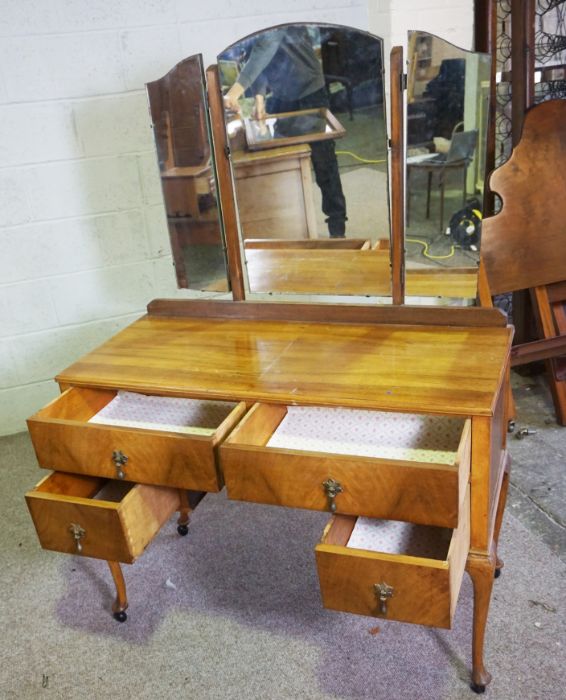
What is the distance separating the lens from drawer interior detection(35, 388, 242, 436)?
56.4 inches

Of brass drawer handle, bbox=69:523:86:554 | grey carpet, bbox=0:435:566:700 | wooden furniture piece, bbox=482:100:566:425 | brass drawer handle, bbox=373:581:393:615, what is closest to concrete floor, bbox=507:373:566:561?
grey carpet, bbox=0:435:566:700

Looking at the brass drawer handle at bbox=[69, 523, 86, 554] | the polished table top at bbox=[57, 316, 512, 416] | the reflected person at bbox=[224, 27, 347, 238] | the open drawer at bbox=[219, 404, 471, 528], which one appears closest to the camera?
the open drawer at bbox=[219, 404, 471, 528]

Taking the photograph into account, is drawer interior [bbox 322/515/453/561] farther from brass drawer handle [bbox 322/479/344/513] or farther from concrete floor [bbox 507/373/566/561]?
concrete floor [bbox 507/373/566/561]

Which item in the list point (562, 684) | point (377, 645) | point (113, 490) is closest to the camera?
point (562, 684)

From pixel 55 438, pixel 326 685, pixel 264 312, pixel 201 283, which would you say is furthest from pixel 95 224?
pixel 326 685

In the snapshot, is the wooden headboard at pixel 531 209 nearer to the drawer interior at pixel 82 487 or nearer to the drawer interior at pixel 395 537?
the drawer interior at pixel 395 537

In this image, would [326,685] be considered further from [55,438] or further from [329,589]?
[55,438]

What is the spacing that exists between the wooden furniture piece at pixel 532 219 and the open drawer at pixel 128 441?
41.1 inches

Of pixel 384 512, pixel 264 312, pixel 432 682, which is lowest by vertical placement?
pixel 432 682

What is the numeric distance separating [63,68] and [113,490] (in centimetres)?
133

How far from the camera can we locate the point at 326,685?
1.34 m

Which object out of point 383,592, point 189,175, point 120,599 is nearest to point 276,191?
point 189,175

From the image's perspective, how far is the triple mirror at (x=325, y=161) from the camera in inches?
54.4

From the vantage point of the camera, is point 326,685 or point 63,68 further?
point 63,68
